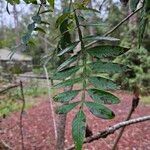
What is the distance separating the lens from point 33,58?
30203 millimetres

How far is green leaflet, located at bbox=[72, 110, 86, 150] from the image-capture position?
1.90 feet

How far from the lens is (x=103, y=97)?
0.63 m

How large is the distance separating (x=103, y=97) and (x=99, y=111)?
30 mm

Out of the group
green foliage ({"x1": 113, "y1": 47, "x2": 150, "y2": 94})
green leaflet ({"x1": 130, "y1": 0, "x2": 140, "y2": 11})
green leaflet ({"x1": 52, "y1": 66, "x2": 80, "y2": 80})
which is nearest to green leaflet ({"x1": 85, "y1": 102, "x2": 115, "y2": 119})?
green leaflet ({"x1": 52, "y1": 66, "x2": 80, "y2": 80})

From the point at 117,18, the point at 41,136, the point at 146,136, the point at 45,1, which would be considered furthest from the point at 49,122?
the point at 117,18

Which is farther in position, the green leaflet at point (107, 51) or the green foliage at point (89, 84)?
the green leaflet at point (107, 51)

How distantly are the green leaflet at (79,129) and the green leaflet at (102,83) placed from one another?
62 millimetres

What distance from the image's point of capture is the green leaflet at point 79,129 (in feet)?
1.90

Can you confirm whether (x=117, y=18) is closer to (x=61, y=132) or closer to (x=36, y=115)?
(x=36, y=115)

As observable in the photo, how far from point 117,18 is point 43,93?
18.5ft

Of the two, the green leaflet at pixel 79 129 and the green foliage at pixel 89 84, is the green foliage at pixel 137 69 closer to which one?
the green foliage at pixel 89 84

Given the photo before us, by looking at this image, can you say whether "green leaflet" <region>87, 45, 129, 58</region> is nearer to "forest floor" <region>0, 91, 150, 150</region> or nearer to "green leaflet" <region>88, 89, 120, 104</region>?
"green leaflet" <region>88, 89, 120, 104</region>

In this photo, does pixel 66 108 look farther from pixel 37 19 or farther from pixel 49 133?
pixel 49 133

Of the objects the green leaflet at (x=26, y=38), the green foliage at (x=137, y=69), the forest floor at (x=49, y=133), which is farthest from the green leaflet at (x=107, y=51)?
the green foliage at (x=137, y=69)
